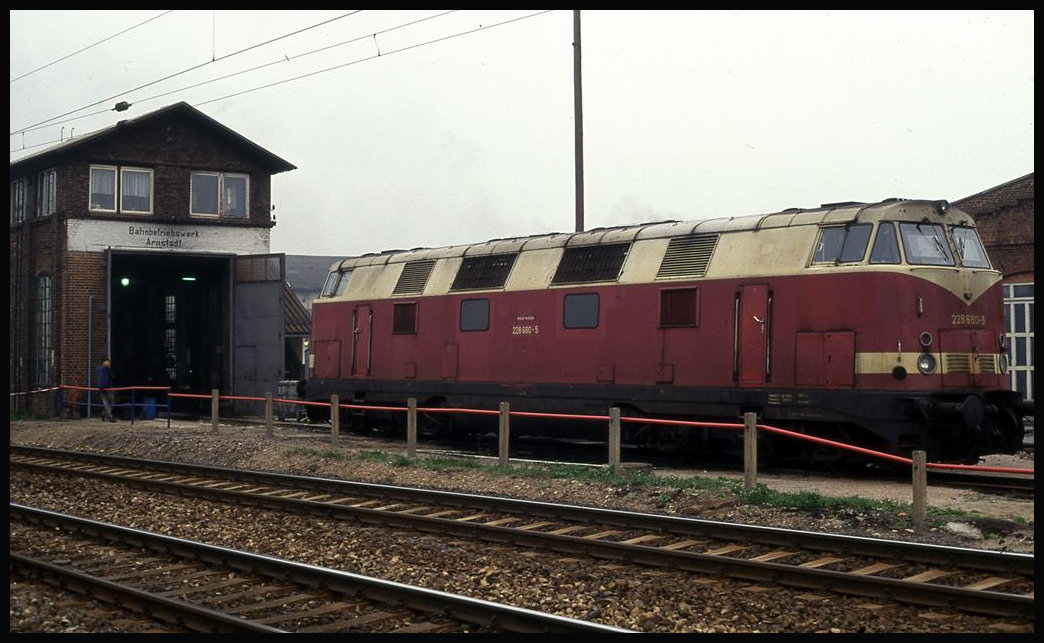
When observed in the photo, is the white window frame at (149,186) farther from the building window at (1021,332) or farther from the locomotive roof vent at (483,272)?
the building window at (1021,332)

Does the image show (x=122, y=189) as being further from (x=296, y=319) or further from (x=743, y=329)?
(x=743, y=329)

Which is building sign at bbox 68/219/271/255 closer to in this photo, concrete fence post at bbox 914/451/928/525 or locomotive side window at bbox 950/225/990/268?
locomotive side window at bbox 950/225/990/268

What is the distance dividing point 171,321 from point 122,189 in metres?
6.44

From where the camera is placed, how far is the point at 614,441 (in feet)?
49.5

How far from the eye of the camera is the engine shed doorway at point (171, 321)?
31719 millimetres

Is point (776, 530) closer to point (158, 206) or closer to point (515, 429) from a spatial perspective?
point (515, 429)

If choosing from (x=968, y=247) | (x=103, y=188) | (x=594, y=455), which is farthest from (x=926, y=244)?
(x=103, y=188)

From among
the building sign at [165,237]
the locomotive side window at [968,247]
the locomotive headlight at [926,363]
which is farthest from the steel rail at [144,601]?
the building sign at [165,237]

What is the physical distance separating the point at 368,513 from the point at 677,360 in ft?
20.6

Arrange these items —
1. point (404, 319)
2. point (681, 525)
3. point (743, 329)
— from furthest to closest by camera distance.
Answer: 1. point (404, 319)
2. point (743, 329)
3. point (681, 525)

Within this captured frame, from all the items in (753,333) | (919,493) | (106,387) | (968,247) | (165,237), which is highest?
(165,237)

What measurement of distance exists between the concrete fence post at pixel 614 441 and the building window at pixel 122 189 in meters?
19.4

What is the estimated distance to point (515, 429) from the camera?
2014 cm

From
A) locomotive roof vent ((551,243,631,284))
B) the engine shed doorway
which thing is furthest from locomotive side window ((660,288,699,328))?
the engine shed doorway
